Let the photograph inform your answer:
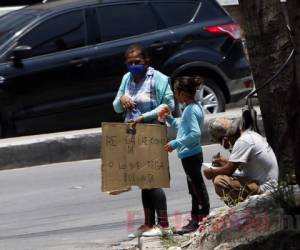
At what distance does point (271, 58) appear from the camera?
20.4 ft

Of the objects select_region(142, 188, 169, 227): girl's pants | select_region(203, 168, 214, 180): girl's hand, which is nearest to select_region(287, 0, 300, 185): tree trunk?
select_region(203, 168, 214, 180): girl's hand

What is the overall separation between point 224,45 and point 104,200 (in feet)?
13.6

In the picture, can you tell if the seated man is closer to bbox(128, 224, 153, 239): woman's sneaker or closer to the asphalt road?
bbox(128, 224, 153, 239): woman's sneaker

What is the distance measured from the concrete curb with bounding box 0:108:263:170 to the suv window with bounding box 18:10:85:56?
3.79ft

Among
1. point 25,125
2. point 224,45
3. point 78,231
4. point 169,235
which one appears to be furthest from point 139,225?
point 224,45

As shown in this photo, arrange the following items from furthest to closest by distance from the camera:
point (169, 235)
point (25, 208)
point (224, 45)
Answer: point (224, 45) → point (25, 208) → point (169, 235)

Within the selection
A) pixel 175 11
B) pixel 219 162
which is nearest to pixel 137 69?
pixel 219 162

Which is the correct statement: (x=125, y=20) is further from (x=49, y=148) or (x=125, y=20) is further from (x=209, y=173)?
(x=209, y=173)

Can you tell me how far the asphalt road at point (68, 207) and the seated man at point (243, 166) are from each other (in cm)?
91

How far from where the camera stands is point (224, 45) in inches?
497

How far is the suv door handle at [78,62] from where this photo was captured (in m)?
11.9

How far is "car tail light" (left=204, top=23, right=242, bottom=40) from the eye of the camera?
12.6 meters

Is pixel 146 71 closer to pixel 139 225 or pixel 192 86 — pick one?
pixel 192 86

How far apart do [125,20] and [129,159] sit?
556 centimetres
